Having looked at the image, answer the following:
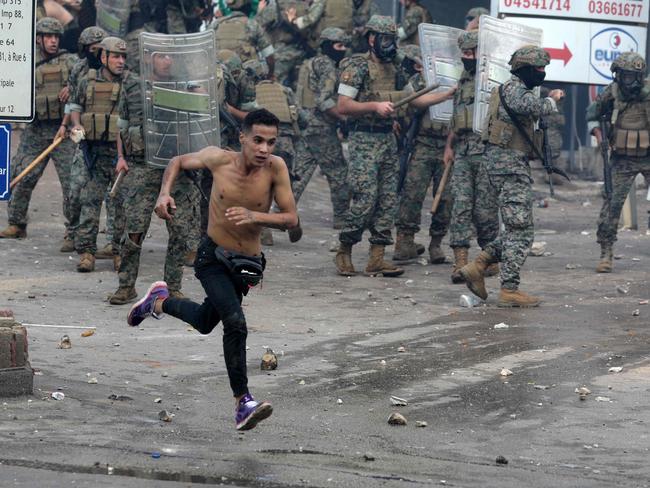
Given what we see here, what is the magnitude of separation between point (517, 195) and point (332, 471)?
5.36 meters

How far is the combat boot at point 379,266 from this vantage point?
12.6 m

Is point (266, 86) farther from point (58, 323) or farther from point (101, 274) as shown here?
point (58, 323)

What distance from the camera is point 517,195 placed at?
36.2ft

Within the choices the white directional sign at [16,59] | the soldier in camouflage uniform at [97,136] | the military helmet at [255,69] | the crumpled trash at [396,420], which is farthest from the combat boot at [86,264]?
the crumpled trash at [396,420]

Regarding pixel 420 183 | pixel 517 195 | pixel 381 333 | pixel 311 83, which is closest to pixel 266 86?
pixel 311 83

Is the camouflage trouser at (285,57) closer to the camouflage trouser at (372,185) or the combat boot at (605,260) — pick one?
the camouflage trouser at (372,185)

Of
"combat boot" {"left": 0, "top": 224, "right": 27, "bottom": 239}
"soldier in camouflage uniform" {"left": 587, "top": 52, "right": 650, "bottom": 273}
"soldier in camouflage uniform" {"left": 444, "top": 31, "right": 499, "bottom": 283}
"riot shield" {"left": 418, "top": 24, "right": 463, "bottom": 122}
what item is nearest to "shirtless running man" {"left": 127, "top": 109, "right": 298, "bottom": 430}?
"soldier in camouflage uniform" {"left": 444, "top": 31, "right": 499, "bottom": 283}

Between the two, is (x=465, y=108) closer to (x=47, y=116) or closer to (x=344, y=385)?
(x=47, y=116)

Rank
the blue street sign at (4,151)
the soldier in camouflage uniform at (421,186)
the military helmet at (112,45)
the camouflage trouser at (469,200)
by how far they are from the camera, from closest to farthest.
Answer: the blue street sign at (4,151) → the military helmet at (112,45) → the camouflage trouser at (469,200) → the soldier in camouflage uniform at (421,186)

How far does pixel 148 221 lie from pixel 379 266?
8.56 feet

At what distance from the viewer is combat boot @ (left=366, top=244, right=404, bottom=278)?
1259 centimetres

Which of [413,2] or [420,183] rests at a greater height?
[413,2]

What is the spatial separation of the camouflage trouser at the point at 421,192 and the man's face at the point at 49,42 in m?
3.37

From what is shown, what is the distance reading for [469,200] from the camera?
40.4 feet
